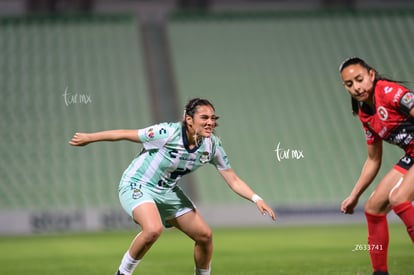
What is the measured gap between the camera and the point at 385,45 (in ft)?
64.3

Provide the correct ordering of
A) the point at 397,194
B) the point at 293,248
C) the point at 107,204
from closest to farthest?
1. the point at 397,194
2. the point at 293,248
3. the point at 107,204

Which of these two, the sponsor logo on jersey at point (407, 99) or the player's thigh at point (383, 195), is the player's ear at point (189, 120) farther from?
the sponsor logo on jersey at point (407, 99)

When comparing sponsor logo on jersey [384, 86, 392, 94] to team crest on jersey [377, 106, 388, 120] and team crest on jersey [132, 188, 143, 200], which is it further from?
team crest on jersey [132, 188, 143, 200]

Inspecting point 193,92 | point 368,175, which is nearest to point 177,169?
point 368,175

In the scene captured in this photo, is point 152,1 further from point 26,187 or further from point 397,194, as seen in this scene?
point 397,194

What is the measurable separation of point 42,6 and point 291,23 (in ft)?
23.0

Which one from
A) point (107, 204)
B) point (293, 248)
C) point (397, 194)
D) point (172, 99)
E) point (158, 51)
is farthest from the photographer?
point (158, 51)

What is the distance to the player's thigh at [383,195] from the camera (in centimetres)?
608

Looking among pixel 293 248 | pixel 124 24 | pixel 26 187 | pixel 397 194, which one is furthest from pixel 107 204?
pixel 397 194

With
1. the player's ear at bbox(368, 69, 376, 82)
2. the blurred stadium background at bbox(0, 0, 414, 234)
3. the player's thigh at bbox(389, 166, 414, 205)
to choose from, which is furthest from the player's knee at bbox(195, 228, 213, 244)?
the blurred stadium background at bbox(0, 0, 414, 234)

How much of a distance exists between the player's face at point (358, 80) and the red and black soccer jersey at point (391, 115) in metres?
0.07

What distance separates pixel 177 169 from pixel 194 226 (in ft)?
1.75

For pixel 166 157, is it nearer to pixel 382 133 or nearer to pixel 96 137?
pixel 96 137

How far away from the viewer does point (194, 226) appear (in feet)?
21.2
